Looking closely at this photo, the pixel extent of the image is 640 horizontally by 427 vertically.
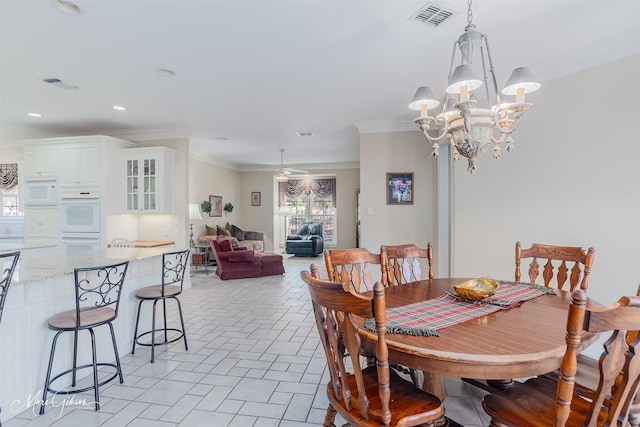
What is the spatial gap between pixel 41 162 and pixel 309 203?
7151mm

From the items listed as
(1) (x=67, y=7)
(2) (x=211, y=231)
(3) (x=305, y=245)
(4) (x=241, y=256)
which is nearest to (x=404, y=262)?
(1) (x=67, y=7)

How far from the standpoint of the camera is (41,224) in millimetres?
5512

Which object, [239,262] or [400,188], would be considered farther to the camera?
[239,262]

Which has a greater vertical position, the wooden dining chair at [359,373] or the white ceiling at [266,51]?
the white ceiling at [266,51]

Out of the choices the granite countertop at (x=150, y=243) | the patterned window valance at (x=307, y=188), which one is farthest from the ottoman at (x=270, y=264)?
the patterned window valance at (x=307, y=188)

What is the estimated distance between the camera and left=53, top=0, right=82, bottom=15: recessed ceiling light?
223cm

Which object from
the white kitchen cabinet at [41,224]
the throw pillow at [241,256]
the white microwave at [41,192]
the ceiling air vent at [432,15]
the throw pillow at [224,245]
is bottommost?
the throw pillow at [241,256]

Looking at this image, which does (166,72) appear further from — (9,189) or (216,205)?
(216,205)

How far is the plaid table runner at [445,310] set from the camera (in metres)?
1.54

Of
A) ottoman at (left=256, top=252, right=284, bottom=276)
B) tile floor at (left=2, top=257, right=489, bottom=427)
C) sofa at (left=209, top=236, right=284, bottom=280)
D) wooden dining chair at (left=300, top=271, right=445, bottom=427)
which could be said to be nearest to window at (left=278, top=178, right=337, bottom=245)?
ottoman at (left=256, top=252, right=284, bottom=276)

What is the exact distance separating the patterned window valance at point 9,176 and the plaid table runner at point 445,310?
8.04 metres

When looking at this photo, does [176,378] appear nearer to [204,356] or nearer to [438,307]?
[204,356]

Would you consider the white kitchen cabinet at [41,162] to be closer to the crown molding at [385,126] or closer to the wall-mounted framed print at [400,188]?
the crown molding at [385,126]

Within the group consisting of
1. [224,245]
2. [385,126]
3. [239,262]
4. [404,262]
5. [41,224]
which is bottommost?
[239,262]
